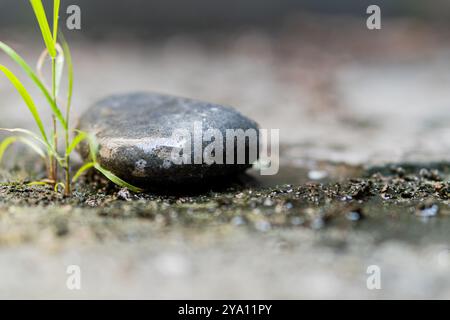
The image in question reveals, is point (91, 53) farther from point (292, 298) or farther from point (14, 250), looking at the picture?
point (292, 298)

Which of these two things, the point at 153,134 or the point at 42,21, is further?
the point at 153,134

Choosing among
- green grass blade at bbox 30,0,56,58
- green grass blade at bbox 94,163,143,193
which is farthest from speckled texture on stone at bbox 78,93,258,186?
green grass blade at bbox 30,0,56,58

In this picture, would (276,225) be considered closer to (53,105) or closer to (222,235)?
(222,235)

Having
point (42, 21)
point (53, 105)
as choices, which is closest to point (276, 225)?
point (53, 105)

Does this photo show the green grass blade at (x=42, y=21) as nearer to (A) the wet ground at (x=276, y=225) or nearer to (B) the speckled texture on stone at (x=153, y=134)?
(B) the speckled texture on stone at (x=153, y=134)

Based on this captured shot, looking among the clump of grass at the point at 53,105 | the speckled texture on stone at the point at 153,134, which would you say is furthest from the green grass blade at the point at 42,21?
the speckled texture on stone at the point at 153,134

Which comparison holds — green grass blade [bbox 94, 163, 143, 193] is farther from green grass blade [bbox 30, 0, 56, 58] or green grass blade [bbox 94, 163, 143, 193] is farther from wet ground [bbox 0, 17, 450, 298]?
green grass blade [bbox 30, 0, 56, 58]

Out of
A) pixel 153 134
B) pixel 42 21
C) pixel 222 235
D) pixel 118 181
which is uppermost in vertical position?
pixel 42 21

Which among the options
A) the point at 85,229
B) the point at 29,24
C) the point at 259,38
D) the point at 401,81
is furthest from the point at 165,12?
the point at 85,229
